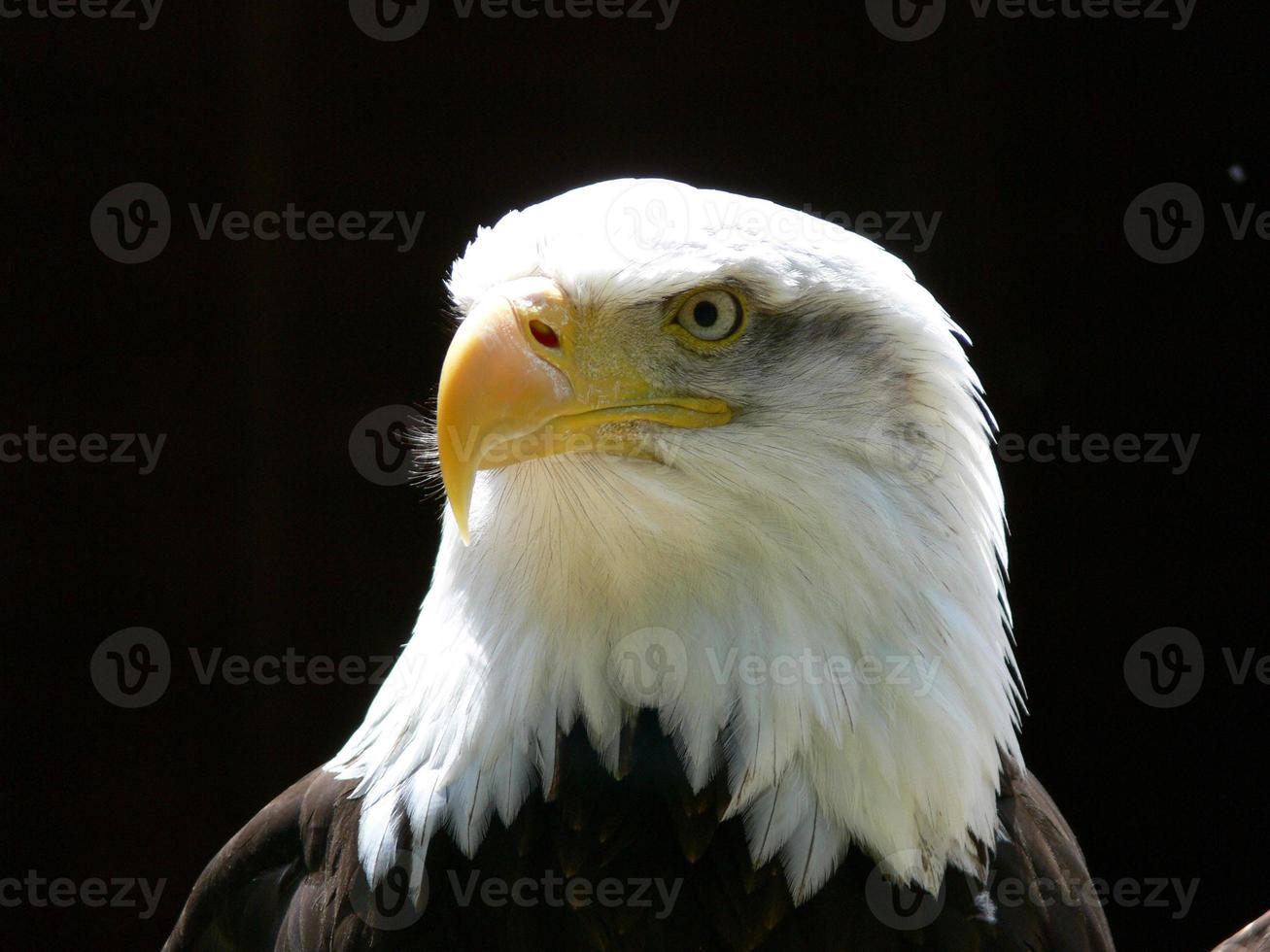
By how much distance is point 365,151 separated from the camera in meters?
5.68

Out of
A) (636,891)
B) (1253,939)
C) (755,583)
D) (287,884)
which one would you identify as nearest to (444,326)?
(287,884)

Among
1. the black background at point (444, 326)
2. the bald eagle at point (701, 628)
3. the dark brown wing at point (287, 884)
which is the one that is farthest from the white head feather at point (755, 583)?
the black background at point (444, 326)

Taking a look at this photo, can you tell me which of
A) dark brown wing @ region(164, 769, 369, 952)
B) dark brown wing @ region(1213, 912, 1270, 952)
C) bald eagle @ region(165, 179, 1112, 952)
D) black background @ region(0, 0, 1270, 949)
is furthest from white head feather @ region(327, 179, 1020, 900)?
black background @ region(0, 0, 1270, 949)

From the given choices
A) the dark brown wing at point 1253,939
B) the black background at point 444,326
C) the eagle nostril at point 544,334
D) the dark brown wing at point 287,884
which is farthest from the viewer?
the black background at point 444,326

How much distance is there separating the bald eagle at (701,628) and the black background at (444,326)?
3281 mm

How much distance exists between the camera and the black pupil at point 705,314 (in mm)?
2359

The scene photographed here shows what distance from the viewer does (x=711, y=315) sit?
2.37m

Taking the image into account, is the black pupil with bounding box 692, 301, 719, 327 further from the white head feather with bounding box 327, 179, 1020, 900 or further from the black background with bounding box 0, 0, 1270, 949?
the black background with bounding box 0, 0, 1270, 949

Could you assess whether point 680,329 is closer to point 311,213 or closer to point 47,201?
point 311,213

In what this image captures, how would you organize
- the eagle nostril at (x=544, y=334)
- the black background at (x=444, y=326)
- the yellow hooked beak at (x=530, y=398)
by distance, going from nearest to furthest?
the yellow hooked beak at (x=530, y=398) → the eagle nostril at (x=544, y=334) → the black background at (x=444, y=326)

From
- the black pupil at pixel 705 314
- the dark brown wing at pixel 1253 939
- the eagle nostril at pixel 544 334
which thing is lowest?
the dark brown wing at pixel 1253 939

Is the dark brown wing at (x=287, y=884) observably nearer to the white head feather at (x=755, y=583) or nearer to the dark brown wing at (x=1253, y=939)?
the white head feather at (x=755, y=583)

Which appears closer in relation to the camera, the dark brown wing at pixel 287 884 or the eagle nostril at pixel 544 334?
the eagle nostril at pixel 544 334

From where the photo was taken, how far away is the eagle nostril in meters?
2.27
